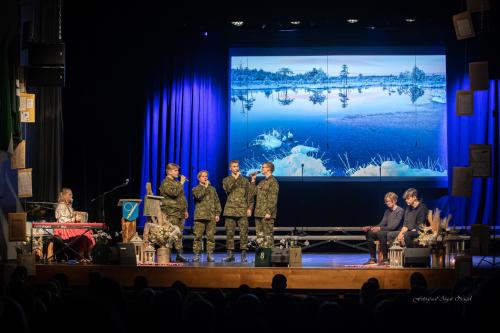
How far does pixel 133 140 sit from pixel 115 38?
1849 mm

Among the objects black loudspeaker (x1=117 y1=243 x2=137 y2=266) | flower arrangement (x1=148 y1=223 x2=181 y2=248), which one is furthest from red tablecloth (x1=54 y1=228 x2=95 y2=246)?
black loudspeaker (x1=117 y1=243 x2=137 y2=266)

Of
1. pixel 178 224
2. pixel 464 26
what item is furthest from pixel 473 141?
pixel 178 224

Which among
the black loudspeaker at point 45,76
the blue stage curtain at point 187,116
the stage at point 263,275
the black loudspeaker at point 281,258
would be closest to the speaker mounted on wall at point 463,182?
the stage at point 263,275

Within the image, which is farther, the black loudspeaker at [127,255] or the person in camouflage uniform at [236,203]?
the person in camouflage uniform at [236,203]

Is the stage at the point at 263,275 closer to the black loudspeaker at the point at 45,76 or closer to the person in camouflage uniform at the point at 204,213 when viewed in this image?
the person in camouflage uniform at the point at 204,213

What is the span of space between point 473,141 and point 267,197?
14.6 ft

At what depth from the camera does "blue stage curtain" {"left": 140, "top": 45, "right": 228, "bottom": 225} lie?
13633 millimetres

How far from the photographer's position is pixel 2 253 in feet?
33.6

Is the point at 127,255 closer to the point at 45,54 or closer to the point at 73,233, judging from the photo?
the point at 73,233

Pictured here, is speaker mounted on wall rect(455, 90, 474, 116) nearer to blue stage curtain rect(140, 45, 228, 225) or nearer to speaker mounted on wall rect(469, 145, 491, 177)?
speaker mounted on wall rect(469, 145, 491, 177)

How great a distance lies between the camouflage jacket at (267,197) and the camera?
10.9 m

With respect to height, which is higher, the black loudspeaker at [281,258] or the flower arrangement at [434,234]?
the flower arrangement at [434,234]

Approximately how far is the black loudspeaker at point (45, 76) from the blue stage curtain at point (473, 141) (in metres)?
6.87

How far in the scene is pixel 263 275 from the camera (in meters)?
8.87
